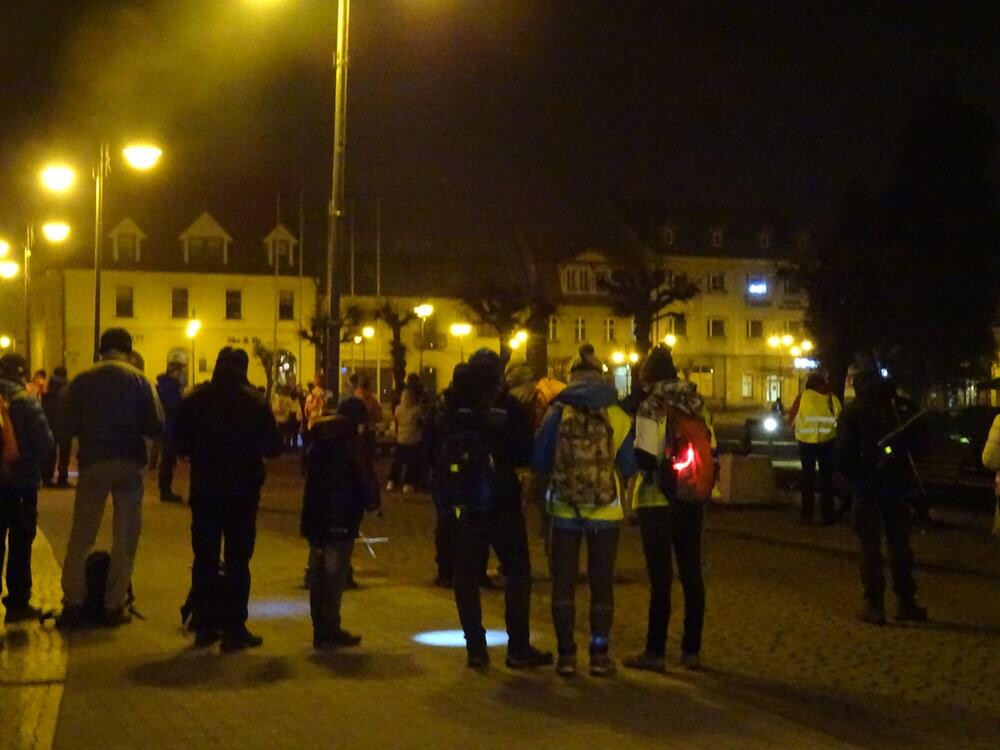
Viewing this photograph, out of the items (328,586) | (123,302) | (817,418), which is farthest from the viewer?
(123,302)

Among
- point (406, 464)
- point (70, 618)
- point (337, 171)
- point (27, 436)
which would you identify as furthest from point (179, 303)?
point (70, 618)

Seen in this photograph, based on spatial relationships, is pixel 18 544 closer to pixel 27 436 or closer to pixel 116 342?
pixel 27 436

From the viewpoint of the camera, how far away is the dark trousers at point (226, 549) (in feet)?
30.5

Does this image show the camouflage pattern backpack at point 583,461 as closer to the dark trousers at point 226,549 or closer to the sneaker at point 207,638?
the dark trousers at point 226,549

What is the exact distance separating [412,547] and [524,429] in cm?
740

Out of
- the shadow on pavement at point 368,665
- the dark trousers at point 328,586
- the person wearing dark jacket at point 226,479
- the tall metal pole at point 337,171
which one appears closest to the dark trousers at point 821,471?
the tall metal pole at point 337,171

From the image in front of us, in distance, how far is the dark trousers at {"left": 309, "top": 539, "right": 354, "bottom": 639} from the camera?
30.8 feet

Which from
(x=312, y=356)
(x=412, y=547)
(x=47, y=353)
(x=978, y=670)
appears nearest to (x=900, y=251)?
(x=312, y=356)

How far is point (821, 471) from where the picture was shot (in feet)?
58.7

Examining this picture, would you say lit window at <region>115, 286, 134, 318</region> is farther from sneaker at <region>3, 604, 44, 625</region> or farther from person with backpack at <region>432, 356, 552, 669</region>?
person with backpack at <region>432, 356, 552, 669</region>

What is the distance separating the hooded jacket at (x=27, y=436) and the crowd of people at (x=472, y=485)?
1 cm

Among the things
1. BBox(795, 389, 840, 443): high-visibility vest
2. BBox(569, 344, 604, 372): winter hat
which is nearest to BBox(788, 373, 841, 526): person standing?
BBox(795, 389, 840, 443): high-visibility vest

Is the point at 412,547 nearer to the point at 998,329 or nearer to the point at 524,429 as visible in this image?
the point at 524,429

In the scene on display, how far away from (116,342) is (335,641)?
255 centimetres
